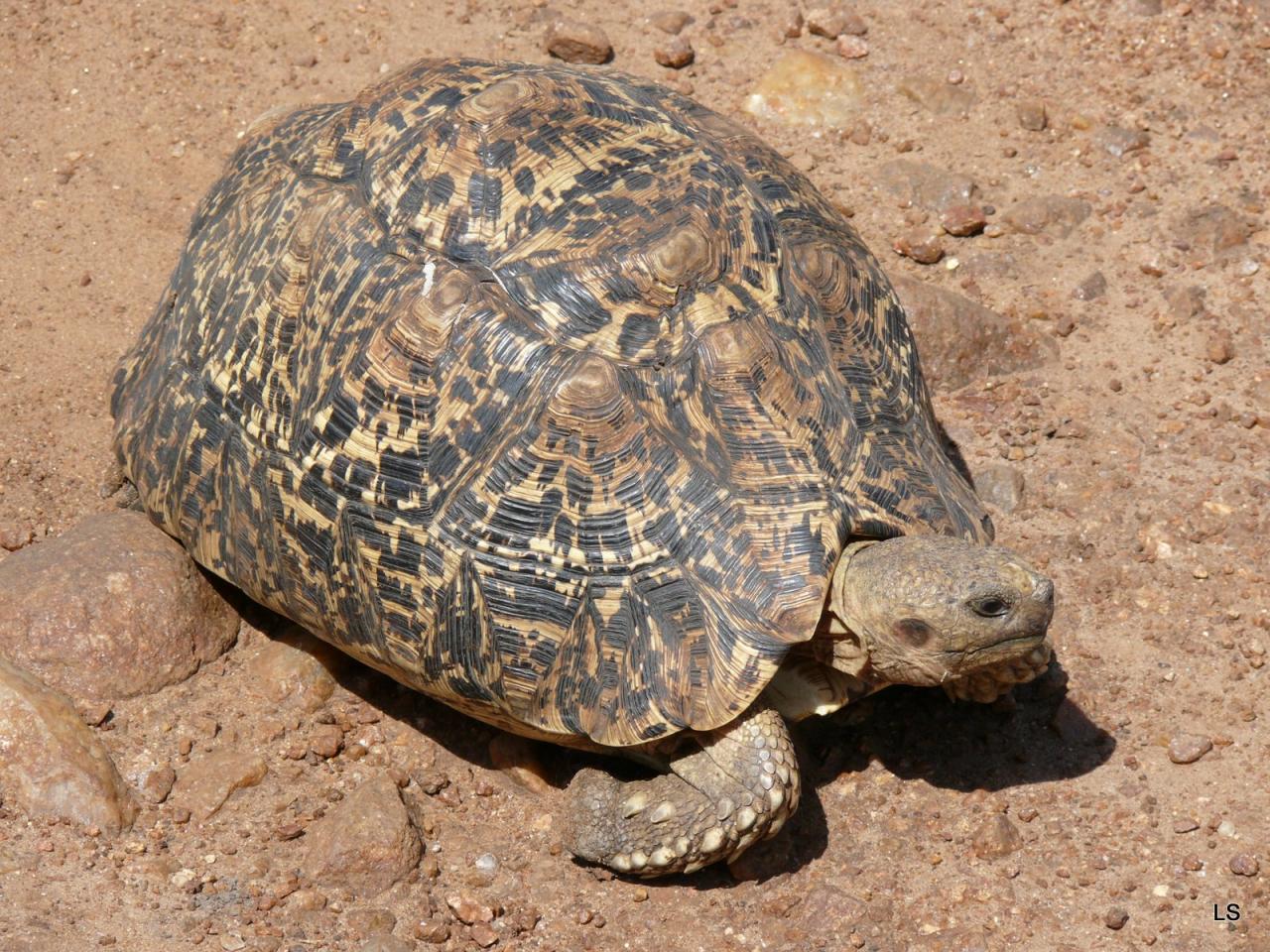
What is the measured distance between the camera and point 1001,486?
5.89 meters

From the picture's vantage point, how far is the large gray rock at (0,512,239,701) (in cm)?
486

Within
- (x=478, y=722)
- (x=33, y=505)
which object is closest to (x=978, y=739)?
(x=478, y=722)

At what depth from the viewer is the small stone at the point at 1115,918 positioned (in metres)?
4.42

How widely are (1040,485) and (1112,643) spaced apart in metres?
0.84

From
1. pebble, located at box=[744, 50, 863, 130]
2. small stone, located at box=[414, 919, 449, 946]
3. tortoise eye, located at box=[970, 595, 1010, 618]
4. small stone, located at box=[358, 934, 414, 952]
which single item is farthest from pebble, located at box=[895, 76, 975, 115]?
small stone, located at box=[358, 934, 414, 952]

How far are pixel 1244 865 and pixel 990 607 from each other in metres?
1.33

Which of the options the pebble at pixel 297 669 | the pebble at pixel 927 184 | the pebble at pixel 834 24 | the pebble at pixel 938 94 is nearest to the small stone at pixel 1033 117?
the pebble at pixel 938 94

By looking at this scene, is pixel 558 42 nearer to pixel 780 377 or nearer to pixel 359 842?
pixel 780 377

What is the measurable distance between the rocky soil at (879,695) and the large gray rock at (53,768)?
0.01 metres

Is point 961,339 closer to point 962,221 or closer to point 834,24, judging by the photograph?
point 962,221

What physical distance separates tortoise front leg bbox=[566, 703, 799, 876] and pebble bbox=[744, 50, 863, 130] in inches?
160

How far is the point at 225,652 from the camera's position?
5203 mm

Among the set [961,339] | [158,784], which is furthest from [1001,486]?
[158,784]

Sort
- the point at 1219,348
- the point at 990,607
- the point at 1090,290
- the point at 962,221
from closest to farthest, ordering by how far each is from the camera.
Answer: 1. the point at 990,607
2. the point at 1219,348
3. the point at 1090,290
4. the point at 962,221
